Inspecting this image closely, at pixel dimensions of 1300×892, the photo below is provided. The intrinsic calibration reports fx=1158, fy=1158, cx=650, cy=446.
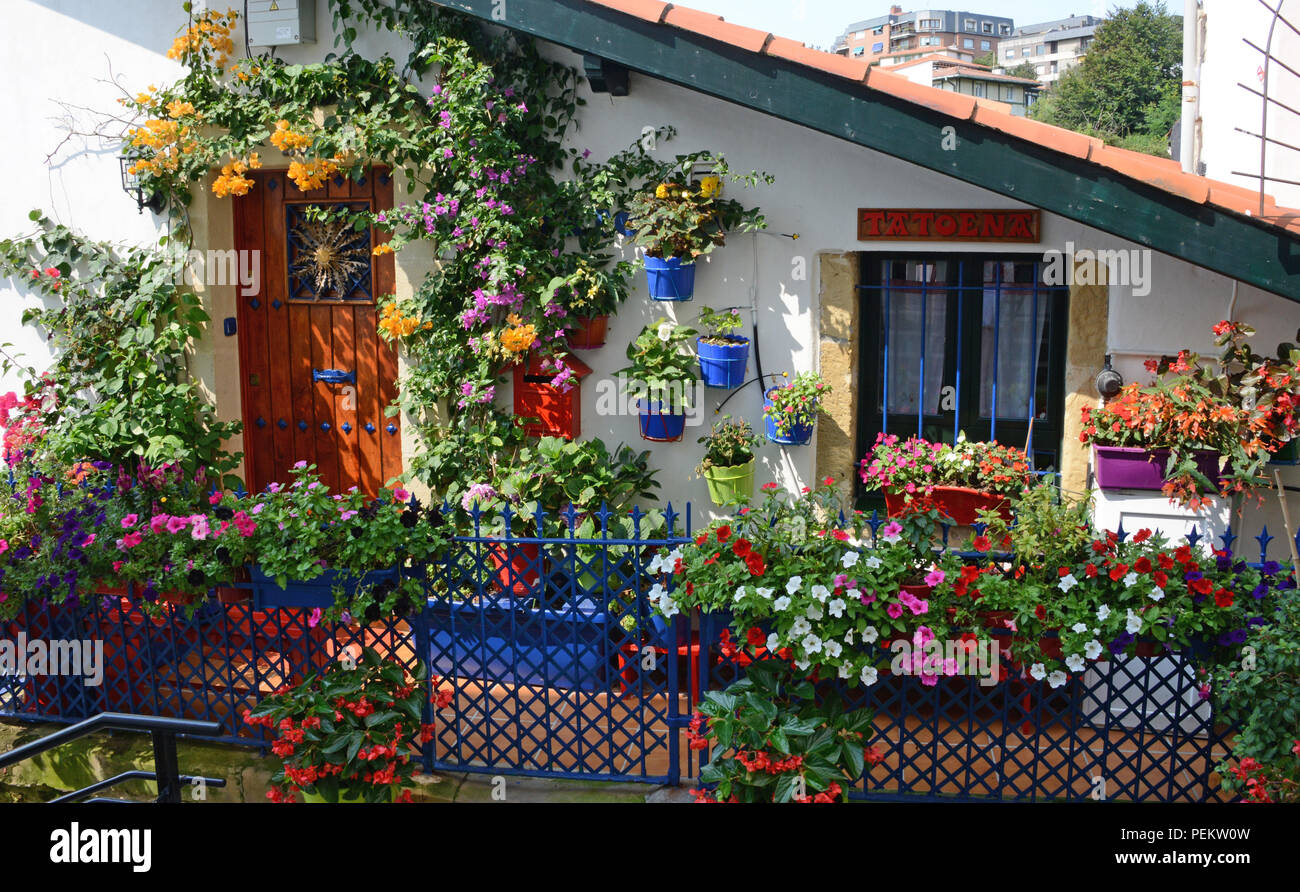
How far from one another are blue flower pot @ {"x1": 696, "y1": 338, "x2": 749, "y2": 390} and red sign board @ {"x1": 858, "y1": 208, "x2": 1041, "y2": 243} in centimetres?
85

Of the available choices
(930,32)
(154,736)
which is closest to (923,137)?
(154,736)

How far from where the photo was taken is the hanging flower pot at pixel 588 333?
6.30 m

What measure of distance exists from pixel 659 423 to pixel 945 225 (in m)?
1.79

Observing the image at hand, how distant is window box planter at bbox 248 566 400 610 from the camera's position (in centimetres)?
477

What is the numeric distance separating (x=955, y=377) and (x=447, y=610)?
294 centimetres

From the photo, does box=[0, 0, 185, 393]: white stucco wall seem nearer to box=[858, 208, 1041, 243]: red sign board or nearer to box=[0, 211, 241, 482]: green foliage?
box=[0, 211, 241, 482]: green foliage

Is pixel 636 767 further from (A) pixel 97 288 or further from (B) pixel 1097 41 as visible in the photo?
(B) pixel 1097 41

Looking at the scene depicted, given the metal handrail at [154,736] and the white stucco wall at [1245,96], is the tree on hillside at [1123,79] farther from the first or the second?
the metal handrail at [154,736]

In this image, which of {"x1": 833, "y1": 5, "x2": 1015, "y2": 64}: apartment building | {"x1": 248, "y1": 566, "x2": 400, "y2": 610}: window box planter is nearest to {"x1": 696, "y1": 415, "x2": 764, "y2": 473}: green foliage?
{"x1": 248, "y1": 566, "x2": 400, "y2": 610}: window box planter

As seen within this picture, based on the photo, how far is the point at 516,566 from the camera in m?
6.01

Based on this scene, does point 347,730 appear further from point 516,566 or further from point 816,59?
point 816,59

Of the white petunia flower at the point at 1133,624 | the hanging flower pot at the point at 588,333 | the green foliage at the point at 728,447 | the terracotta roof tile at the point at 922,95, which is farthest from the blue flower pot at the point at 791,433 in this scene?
the white petunia flower at the point at 1133,624
